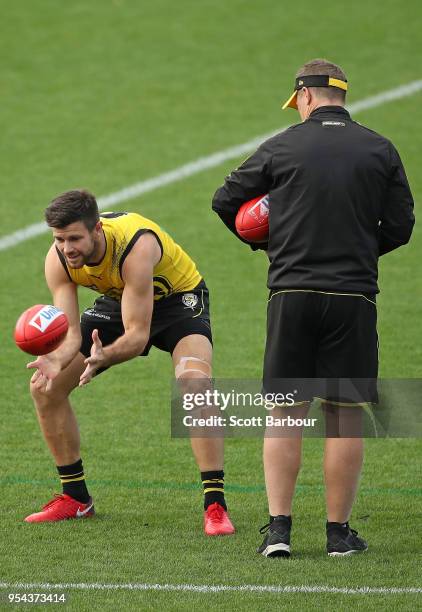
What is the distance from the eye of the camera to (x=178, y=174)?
15828 mm

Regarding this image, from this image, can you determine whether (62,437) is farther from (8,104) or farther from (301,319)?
(8,104)

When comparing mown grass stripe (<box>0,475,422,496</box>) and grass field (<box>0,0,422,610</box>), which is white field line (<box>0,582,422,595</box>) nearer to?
grass field (<box>0,0,422,610</box>)

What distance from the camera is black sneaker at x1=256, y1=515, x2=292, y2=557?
6203 millimetres

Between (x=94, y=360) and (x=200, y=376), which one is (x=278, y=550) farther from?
(x=94, y=360)

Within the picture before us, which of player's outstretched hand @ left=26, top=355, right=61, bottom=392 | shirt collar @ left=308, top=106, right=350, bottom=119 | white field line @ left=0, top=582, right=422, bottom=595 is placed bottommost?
white field line @ left=0, top=582, right=422, bottom=595

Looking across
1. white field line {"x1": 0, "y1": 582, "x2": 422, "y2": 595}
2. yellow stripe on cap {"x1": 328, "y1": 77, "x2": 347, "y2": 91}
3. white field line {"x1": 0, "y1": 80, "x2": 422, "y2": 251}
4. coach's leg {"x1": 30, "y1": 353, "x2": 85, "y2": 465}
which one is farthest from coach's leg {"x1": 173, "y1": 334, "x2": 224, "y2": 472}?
white field line {"x1": 0, "y1": 80, "x2": 422, "y2": 251}

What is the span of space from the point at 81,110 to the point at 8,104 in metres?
1.03

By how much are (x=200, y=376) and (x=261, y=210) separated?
103cm

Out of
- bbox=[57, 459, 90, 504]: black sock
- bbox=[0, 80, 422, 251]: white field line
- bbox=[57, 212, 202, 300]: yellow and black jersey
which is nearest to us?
bbox=[57, 212, 202, 300]: yellow and black jersey

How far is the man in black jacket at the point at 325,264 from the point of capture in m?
6.16

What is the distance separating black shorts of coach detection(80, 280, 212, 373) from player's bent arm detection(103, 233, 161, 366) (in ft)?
1.65

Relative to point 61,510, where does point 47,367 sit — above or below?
above

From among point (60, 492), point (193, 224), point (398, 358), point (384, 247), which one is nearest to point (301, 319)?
point (384, 247)

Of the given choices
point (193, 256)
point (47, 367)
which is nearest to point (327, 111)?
point (47, 367)
